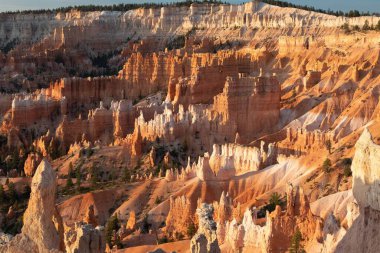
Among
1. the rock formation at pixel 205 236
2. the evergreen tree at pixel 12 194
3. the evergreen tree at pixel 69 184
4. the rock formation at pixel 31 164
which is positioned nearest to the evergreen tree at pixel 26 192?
the evergreen tree at pixel 12 194

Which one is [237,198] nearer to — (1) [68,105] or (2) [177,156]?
(2) [177,156]

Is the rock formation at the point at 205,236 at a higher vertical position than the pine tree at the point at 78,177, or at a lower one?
higher

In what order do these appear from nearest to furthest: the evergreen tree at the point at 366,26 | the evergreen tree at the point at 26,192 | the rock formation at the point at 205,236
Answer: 1. the rock formation at the point at 205,236
2. the evergreen tree at the point at 26,192
3. the evergreen tree at the point at 366,26

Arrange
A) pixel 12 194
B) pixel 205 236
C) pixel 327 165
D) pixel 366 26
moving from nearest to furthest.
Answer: pixel 205 236
pixel 327 165
pixel 12 194
pixel 366 26

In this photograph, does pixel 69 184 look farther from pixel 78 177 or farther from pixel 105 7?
pixel 105 7

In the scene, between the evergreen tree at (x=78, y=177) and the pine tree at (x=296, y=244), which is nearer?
the pine tree at (x=296, y=244)

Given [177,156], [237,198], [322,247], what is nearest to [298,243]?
[322,247]

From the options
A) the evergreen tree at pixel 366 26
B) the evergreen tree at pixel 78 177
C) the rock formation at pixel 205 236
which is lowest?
the evergreen tree at pixel 78 177

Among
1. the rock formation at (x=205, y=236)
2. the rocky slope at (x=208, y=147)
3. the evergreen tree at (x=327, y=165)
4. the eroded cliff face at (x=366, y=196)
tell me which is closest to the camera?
the rock formation at (x=205, y=236)

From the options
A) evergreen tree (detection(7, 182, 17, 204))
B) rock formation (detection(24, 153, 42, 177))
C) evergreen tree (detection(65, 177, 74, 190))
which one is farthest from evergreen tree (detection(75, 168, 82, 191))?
rock formation (detection(24, 153, 42, 177))

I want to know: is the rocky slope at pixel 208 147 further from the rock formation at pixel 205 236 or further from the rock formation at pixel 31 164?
the rock formation at pixel 31 164

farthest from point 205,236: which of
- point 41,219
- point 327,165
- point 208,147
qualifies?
point 208,147
